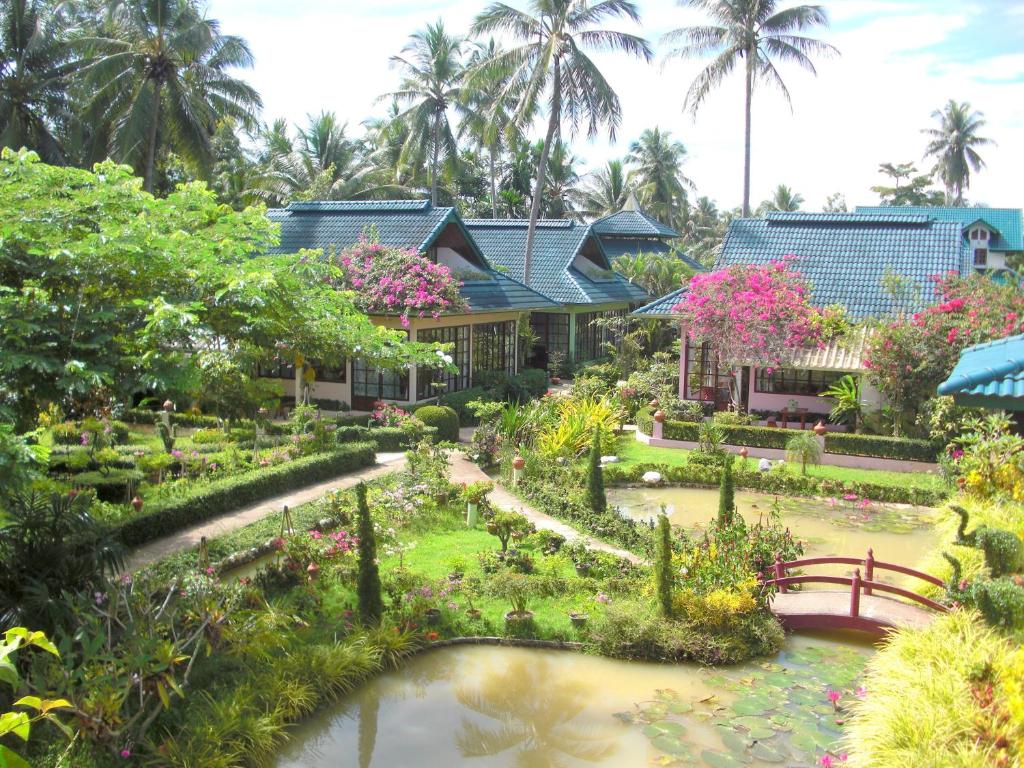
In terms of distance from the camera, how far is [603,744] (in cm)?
824

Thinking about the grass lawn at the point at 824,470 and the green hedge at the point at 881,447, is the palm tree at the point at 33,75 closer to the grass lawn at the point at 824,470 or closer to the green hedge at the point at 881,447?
the grass lawn at the point at 824,470

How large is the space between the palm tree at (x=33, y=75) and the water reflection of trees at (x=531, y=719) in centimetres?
2332

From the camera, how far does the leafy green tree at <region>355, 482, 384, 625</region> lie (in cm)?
970

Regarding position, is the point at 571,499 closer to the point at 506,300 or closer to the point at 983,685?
the point at 983,685

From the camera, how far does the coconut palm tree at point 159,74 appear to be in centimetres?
2433

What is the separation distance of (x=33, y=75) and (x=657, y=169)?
35.6 m

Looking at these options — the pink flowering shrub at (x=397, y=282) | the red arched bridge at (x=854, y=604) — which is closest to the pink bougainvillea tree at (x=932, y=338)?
the red arched bridge at (x=854, y=604)

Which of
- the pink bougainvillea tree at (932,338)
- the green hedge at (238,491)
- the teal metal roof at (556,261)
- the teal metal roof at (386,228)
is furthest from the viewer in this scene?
the teal metal roof at (556,261)

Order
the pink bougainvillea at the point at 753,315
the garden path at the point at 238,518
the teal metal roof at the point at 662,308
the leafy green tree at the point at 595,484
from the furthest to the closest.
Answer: the teal metal roof at the point at 662,308 < the pink bougainvillea at the point at 753,315 < the leafy green tree at the point at 595,484 < the garden path at the point at 238,518

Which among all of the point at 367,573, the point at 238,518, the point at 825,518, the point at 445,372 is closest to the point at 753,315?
the point at 825,518

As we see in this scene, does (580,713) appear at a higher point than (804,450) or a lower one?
A: lower

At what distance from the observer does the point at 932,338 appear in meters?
18.2

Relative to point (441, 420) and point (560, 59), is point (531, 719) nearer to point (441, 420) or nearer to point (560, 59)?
point (441, 420)

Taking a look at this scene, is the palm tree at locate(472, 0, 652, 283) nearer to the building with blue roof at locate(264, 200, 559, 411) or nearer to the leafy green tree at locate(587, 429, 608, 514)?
the building with blue roof at locate(264, 200, 559, 411)
